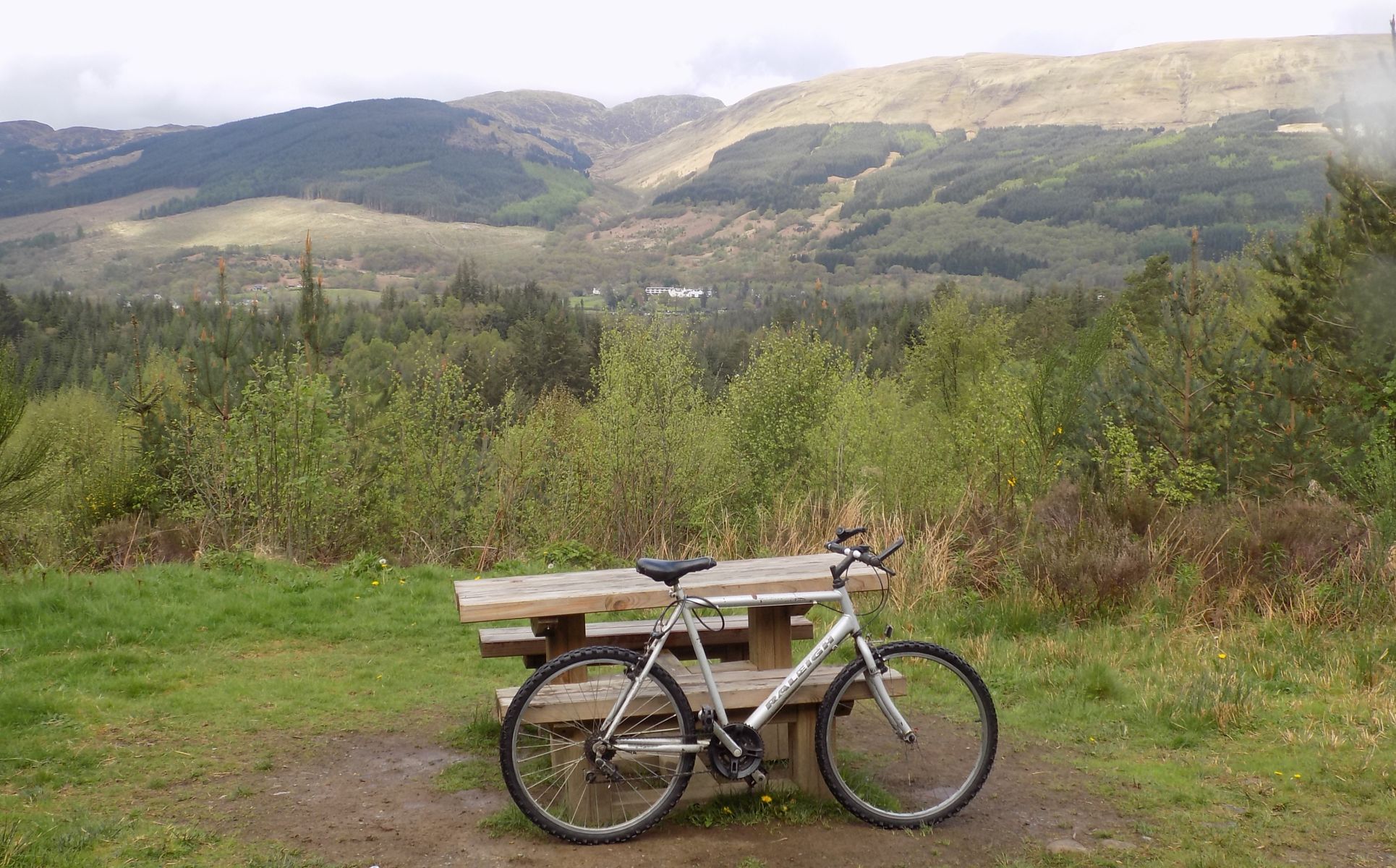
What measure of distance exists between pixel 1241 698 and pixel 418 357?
15.0 meters

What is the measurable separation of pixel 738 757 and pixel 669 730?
310mm

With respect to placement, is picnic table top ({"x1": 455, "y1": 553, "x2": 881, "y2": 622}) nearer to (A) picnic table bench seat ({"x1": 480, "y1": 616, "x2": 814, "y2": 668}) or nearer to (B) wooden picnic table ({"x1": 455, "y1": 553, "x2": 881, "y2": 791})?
(B) wooden picnic table ({"x1": 455, "y1": 553, "x2": 881, "y2": 791})

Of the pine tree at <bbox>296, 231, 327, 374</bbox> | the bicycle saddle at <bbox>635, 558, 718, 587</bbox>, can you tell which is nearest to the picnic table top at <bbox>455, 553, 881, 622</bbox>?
the bicycle saddle at <bbox>635, 558, 718, 587</bbox>

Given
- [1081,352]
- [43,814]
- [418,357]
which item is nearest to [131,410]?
[418,357]

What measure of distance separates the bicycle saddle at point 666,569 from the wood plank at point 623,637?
0.89 m

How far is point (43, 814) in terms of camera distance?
4.50m

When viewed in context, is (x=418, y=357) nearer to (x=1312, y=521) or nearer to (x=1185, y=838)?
(x=1312, y=521)

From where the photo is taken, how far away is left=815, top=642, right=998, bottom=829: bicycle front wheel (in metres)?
4.61

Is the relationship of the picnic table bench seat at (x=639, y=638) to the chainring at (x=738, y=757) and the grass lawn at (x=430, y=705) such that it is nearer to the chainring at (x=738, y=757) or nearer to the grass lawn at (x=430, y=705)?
the grass lawn at (x=430, y=705)

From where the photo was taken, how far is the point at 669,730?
4.58 meters

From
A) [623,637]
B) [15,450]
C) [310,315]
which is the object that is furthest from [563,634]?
[310,315]

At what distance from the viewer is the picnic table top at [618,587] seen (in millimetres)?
4578

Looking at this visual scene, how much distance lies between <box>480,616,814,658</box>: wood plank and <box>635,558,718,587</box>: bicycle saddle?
0.89 meters

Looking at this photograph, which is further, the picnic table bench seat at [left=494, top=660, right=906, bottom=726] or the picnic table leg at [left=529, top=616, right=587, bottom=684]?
the picnic table leg at [left=529, top=616, right=587, bottom=684]
